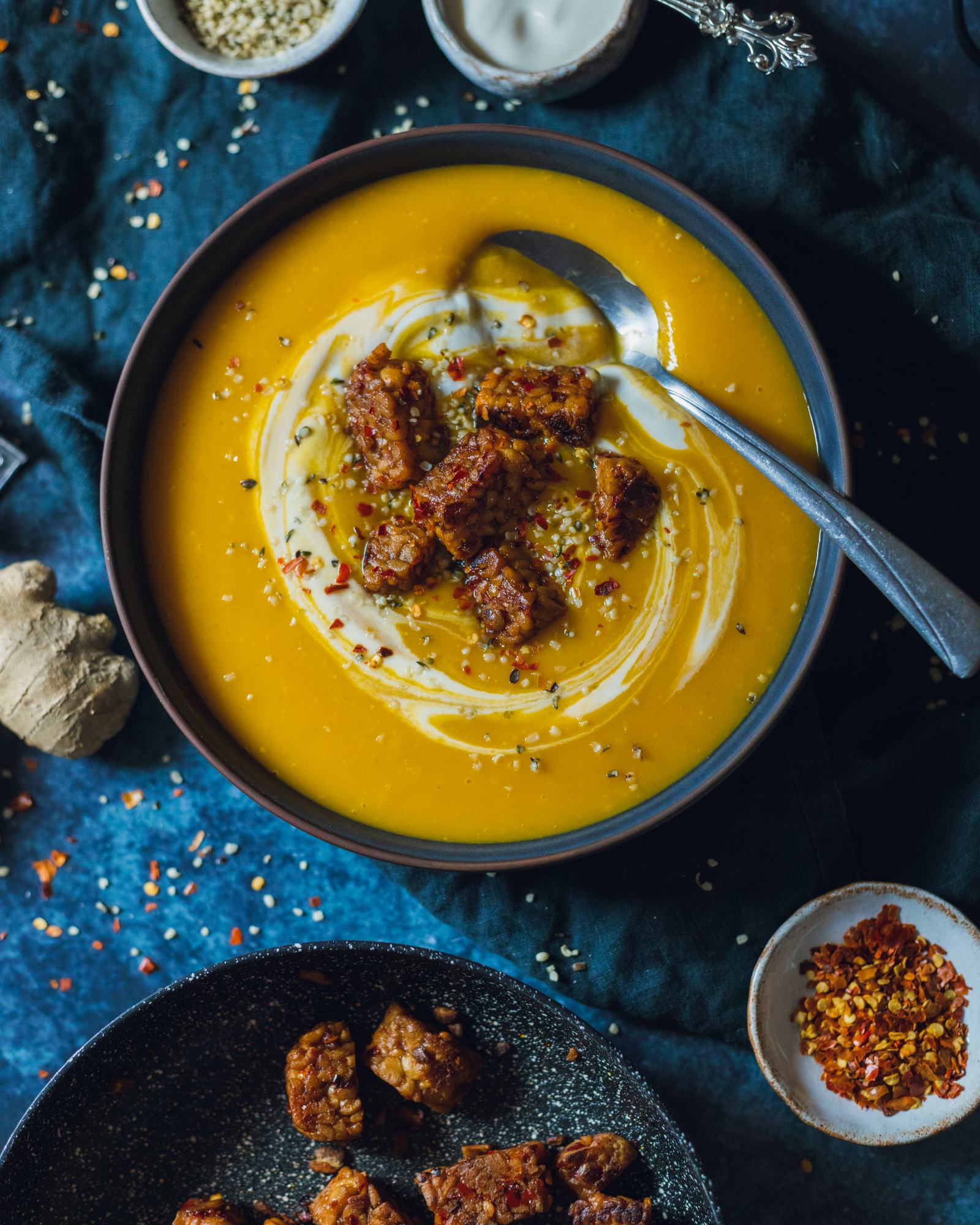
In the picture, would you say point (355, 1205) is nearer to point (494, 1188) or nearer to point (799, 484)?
point (494, 1188)

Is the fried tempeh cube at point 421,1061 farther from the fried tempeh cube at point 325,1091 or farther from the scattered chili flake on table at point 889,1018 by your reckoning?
the scattered chili flake on table at point 889,1018

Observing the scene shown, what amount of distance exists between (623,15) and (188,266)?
1283mm

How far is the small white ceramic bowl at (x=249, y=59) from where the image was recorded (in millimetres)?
2953

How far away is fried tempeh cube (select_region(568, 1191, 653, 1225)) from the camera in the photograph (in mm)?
2846

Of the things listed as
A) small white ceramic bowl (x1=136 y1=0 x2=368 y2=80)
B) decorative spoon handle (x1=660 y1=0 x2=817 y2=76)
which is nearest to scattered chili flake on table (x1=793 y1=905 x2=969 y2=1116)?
decorative spoon handle (x1=660 y1=0 x2=817 y2=76)

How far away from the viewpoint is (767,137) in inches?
116

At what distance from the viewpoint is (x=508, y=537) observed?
2.65 metres

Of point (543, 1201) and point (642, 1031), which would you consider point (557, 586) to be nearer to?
point (642, 1031)

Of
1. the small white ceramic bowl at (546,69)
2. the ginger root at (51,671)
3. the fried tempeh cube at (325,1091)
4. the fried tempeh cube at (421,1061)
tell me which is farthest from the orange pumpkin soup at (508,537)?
the fried tempeh cube at (325,1091)

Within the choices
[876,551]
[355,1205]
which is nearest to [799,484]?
[876,551]

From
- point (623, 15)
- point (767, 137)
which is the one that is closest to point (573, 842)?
point (767, 137)

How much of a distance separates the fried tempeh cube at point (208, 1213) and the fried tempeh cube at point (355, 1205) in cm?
22

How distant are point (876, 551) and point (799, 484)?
227 millimetres

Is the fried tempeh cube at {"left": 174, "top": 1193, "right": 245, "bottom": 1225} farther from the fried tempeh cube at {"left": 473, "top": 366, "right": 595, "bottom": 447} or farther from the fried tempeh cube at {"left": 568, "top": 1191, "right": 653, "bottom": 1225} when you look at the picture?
the fried tempeh cube at {"left": 473, "top": 366, "right": 595, "bottom": 447}
